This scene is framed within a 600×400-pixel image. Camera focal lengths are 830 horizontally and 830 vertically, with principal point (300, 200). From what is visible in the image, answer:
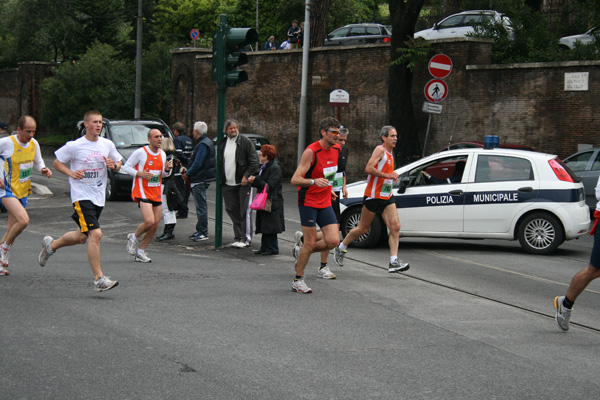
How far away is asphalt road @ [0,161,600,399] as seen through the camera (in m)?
5.52

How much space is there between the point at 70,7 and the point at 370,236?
43214mm

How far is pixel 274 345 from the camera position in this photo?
657 centimetres

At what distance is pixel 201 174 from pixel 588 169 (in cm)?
884

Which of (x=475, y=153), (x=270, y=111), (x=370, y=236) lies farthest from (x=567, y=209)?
(x=270, y=111)

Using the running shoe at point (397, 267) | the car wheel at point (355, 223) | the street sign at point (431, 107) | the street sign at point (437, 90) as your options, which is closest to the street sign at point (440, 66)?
the street sign at point (437, 90)

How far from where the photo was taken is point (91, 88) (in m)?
43.3

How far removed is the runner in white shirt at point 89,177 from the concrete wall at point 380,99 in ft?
55.0

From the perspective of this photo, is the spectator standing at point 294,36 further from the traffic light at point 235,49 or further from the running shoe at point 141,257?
the running shoe at point 141,257

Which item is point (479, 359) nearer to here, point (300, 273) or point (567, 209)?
point (300, 273)

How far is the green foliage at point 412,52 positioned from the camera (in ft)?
77.5

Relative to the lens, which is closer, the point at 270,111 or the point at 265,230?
the point at 265,230

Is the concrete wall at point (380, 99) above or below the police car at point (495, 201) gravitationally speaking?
above

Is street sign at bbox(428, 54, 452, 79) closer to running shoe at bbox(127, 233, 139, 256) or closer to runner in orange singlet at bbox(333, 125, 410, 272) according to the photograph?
runner in orange singlet at bbox(333, 125, 410, 272)

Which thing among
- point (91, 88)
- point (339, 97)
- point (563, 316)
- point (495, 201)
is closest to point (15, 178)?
point (563, 316)
